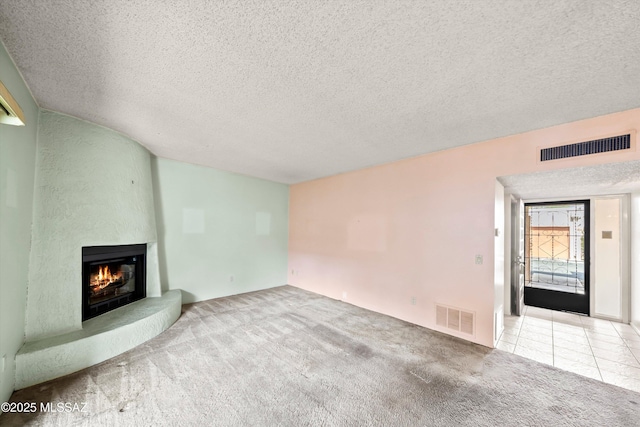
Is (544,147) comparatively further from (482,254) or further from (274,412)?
Answer: (274,412)

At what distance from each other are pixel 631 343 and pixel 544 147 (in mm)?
2865

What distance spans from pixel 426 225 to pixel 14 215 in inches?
172

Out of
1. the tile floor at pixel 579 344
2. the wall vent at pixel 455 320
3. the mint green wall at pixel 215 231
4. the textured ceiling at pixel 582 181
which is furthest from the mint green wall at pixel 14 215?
the tile floor at pixel 579 344

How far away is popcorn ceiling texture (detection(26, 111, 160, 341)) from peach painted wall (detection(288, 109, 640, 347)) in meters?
3.44

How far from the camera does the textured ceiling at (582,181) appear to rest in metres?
2.43

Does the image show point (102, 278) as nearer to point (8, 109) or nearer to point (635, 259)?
point (8, 109)

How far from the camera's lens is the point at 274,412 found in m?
1.80

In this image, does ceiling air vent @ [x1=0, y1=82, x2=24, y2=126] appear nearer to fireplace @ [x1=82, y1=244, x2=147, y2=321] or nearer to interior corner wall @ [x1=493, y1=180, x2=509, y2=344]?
fireplace @ [x1=82, y1=244, x2=147, y2=321]

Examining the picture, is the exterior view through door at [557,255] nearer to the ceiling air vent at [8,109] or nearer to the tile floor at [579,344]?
the tile floor at [579,344]

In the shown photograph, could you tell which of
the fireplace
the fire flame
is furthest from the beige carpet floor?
the fire flame

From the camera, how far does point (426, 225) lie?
348 cm

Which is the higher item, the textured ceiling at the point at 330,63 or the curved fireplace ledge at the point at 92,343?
the textured ceiling at the point at 330,63

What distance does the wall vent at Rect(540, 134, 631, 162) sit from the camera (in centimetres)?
217

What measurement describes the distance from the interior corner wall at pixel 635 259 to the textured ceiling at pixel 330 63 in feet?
8.52
